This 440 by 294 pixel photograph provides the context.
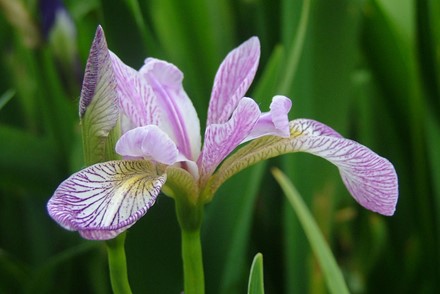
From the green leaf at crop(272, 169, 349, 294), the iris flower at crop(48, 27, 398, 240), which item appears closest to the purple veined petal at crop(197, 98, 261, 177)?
the iris flower at crop(48, 27, 398, 240)

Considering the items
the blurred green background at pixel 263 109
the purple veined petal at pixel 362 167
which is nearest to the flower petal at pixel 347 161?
the purple veined petal at pixel 362 167

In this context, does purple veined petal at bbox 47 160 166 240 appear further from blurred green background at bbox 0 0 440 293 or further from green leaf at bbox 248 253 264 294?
blurred green background at bbox 0 0 440 293

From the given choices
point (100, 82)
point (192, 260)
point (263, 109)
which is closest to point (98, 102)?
point (100, 82)

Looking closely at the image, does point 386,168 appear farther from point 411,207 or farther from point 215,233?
point 411,207

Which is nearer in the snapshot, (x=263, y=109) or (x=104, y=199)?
(x=104, y=199)

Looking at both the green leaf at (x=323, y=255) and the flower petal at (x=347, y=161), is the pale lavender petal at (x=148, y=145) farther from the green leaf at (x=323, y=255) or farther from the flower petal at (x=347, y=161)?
the green leaf at (x=323, y=255)

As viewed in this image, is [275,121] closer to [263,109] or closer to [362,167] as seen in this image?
[362,167]

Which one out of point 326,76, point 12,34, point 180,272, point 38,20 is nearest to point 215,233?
point 180,272
